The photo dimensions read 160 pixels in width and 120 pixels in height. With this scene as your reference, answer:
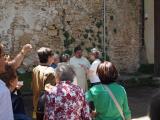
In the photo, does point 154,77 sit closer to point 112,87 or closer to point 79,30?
point 79,30

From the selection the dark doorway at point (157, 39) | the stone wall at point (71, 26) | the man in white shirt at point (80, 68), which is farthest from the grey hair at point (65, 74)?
the dark doorway at point (157, 39)

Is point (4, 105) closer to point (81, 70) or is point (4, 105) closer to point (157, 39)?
point (81, 70)

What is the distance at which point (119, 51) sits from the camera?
18.0 metres

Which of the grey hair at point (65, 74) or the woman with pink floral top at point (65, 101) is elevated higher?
the grey hair at point (65, 74)

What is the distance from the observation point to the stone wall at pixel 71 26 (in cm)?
1496

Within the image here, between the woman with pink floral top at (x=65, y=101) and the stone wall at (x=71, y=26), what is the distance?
10443mm

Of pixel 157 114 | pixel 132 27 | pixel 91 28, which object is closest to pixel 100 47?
pixel 91 28

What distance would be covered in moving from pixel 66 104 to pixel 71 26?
476 inches

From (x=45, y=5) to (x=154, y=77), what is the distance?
16.6 feet

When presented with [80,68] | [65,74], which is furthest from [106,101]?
[80,68]

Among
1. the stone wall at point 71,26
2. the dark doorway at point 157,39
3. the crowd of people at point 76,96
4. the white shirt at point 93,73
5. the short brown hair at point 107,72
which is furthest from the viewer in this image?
the dark doorway at point 157,39

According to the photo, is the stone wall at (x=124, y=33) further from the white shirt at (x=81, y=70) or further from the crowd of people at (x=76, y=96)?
the crowd of people at (x=76, y=96)

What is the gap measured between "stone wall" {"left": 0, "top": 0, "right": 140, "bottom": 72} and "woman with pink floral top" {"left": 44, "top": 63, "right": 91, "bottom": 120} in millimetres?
10443

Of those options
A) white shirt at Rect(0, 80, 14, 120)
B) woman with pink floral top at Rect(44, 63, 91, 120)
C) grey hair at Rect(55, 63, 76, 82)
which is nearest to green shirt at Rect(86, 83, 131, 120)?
woman with pink floral top at Rect(44, 63, 91, 120)
